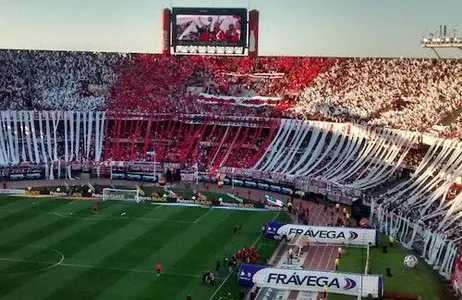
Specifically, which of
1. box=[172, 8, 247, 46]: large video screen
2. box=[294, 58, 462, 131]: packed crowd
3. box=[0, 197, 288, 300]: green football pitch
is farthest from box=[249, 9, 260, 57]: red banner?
box=[0, 197, 288, 300]: green football pitch

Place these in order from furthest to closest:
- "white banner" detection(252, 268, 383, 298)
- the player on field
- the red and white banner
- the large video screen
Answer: the large video screen
the player on field
the red and white banner
"white banner" detection(252, 268, 383, 298)

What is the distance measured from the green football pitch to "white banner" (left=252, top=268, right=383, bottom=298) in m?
1.91

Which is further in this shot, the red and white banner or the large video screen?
the large video screen

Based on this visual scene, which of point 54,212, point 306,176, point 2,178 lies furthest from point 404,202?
point 2,178

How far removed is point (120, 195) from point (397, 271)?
997 inches

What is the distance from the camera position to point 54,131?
74.9m

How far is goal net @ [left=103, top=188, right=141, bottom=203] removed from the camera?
56281 millimetres

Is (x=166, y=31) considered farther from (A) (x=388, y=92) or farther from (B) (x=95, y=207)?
(B) (x=95, y=207)

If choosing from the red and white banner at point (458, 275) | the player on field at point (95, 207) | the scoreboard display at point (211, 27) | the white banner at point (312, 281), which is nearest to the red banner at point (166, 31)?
the scoreboard display at point (211, 27)

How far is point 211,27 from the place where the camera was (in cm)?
7962

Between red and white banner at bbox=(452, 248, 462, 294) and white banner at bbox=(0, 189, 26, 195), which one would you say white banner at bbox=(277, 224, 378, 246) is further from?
white banner at bbox=(0, 189, 26, 195)

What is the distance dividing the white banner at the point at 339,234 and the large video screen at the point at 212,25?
40.3 meters

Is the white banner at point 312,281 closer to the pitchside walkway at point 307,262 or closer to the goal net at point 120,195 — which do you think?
the pitchside walkway at point 307,262

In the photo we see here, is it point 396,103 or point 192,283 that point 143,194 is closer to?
point 192,283
